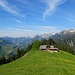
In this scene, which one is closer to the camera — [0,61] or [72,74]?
[72,74]

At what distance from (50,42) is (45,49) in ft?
232

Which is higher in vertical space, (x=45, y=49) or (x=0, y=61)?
(x=45, y=49)

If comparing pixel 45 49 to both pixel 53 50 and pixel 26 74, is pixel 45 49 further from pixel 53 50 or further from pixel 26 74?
pixel 26 74

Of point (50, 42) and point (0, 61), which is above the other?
point (50, 42)

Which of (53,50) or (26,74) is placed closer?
(26,74)

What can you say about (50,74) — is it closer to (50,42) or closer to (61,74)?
(61,74)

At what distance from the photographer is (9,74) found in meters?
40.8

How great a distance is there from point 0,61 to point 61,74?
117 metres

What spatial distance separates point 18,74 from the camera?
39.3 m

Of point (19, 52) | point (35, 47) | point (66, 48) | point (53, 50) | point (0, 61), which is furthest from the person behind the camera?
point (66, 48)

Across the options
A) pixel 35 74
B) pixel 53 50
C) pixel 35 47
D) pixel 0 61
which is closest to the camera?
pixel 35 74

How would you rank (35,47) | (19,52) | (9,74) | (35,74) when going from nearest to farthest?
(35,74) → (9,74) → (35,47) → (19,52)

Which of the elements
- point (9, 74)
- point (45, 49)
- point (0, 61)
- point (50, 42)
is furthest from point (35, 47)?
point (9, 74)

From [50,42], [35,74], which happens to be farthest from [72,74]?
[50,42]
